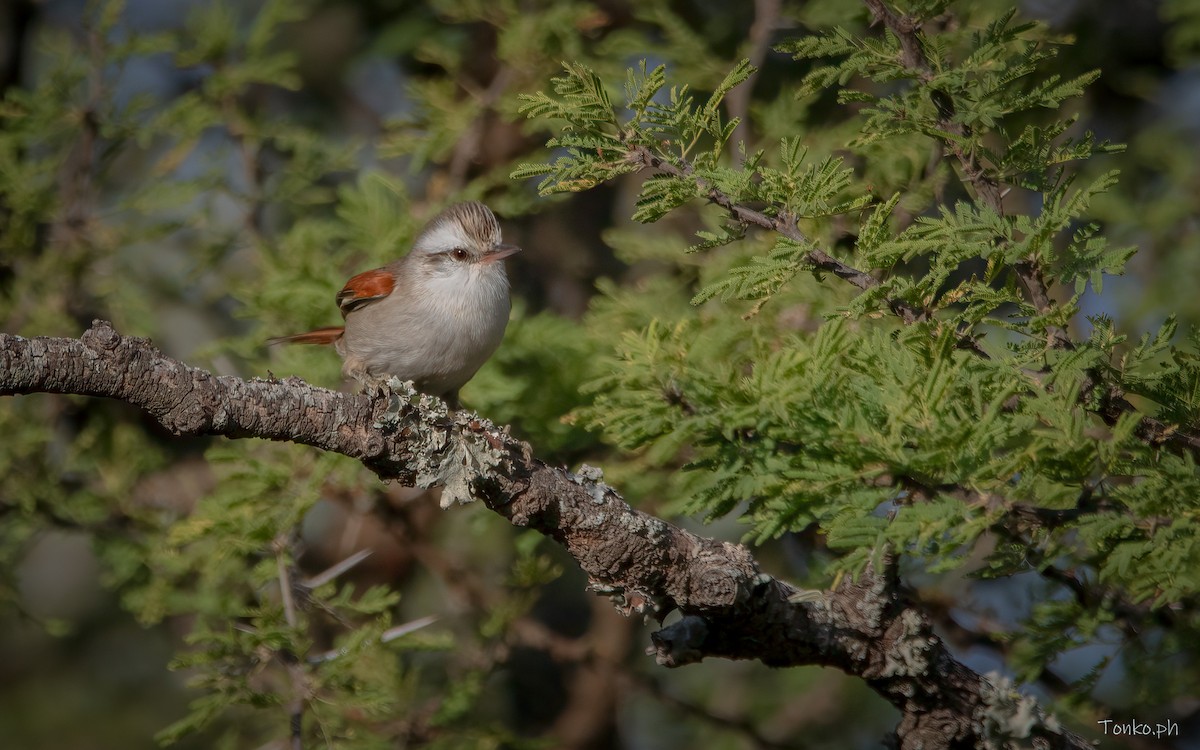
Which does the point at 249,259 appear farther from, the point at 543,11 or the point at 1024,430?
the point at 1024,430

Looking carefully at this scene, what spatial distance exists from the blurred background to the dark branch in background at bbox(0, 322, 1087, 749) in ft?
1.47

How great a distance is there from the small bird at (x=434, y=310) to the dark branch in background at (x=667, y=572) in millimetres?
1347

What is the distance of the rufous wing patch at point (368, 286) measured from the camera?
444 centimetres

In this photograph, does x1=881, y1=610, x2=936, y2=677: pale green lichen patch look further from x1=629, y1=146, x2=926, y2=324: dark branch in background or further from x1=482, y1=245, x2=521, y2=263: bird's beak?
x1=482, y1=245, x2=521, y2=263: bird's beak

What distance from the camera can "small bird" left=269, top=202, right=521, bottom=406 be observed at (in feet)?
13.7

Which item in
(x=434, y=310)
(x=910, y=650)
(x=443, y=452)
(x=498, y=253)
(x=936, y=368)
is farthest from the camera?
(x=498, y=253)

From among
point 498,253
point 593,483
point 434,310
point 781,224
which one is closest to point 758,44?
point 498,253

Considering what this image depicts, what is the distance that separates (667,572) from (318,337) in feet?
8.13

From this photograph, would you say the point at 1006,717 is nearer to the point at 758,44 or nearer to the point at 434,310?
the point at 434,310

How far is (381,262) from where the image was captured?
454cm

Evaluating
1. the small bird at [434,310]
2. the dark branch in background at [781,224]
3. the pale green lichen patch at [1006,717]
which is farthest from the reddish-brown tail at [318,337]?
the pale green lichen patch at [1006,717]

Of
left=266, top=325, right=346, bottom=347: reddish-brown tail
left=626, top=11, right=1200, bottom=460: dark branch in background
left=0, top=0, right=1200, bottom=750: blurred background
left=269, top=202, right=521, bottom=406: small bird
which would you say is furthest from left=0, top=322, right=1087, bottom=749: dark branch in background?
left=266, top=325, right=346, bottom=347: reddish-brown tail

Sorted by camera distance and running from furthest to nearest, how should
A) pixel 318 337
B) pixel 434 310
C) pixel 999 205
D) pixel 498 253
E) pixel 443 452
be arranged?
pixel 318 337 → pixel 498 253 → pixel 434 310 → pixel 443 452 → pixel 999 205

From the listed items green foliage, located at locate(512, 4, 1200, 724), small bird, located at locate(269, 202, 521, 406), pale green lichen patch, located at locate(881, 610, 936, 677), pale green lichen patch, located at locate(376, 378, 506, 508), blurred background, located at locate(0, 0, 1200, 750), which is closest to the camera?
green foliage, located at locate(512, 4, 1200, 724)
